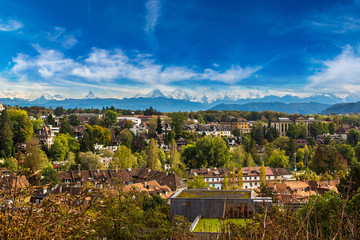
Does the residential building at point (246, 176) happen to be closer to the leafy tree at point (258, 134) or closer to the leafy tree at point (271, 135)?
the leafy tree at point (258, 134)

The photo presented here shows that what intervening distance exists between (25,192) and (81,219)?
0.56 metres

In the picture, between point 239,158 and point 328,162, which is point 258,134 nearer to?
point 239,158

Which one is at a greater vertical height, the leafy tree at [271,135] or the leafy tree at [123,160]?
the leafy tree at [271,135]

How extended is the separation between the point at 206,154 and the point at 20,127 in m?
26.8

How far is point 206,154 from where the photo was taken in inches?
1857

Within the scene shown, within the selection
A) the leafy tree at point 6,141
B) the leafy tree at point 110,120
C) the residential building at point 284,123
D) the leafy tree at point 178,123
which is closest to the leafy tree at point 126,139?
the leafy tree at point 178,123

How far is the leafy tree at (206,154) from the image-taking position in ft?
153

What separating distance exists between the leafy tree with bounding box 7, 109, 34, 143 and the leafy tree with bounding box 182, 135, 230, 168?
22571 mm

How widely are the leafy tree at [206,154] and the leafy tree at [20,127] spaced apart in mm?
22571

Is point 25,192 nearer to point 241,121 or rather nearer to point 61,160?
point 61,160

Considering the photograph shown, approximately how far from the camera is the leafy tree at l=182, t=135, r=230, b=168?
46.8 m

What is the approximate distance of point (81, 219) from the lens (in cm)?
248

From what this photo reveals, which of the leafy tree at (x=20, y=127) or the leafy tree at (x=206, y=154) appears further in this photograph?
the leafy tree at (x=206, y=154)

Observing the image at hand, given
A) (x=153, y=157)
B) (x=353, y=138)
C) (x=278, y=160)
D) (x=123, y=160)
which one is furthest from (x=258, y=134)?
(x=123, y=160)
